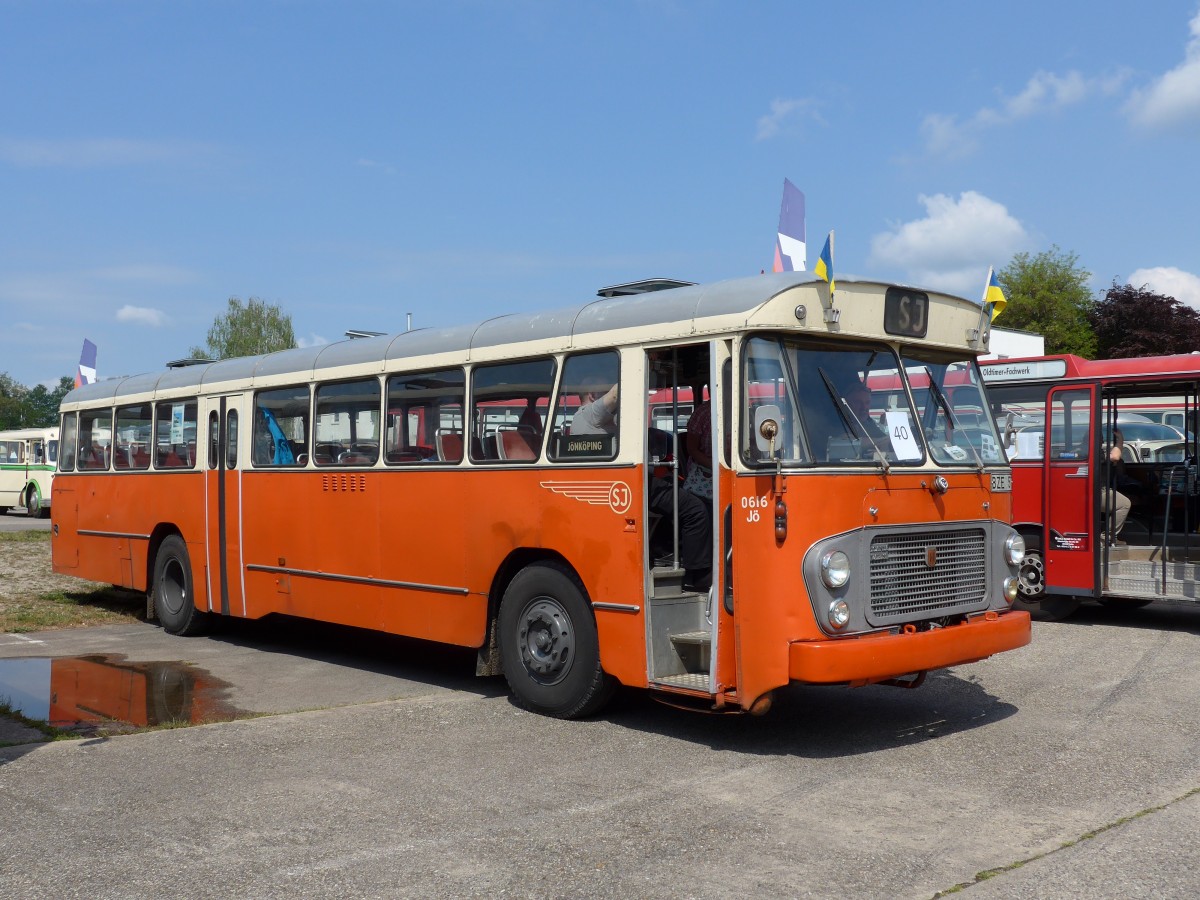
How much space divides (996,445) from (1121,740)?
6.76 feet

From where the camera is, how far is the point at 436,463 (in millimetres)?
9617

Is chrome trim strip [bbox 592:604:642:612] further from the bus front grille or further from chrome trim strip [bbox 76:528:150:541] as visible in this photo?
chrome trim strip [bbox 76:528:150:541]

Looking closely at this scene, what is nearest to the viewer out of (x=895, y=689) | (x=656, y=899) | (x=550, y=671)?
(x=656, y=899)

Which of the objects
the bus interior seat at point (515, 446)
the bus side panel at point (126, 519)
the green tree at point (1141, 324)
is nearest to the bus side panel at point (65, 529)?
the bus side panel at point (126, 519)

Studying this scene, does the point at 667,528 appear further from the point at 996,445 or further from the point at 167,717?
the point at 167,717

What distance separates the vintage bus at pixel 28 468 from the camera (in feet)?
123

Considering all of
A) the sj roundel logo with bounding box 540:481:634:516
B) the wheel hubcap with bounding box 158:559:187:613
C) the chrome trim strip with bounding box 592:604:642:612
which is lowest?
the wheel hubcap with bounding box 158:559:187:613

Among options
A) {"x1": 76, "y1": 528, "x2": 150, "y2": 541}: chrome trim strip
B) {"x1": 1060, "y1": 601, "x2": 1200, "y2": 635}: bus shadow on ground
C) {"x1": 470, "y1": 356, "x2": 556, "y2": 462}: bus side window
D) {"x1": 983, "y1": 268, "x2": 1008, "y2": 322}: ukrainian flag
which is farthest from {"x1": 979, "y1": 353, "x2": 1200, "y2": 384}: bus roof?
{"x1": 76, "y1": 528, "x2": 150, "y2": 541}: chrome trim strip

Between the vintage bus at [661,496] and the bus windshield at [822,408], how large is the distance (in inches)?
0.6

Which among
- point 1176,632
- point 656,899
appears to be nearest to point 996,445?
point 656,899

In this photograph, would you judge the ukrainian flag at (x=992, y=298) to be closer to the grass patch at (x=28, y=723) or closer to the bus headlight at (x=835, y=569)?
the bus headlight at (x=835, y=569)

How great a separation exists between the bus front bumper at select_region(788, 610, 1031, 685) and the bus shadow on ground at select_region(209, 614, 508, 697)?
3292 mm

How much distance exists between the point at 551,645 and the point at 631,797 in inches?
85.9

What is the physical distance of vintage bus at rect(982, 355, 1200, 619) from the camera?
42.9 feet
